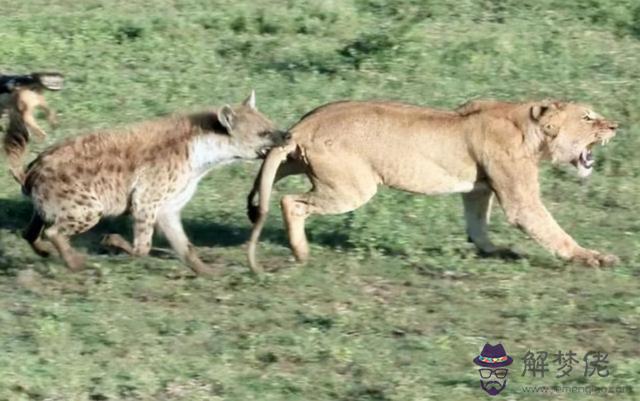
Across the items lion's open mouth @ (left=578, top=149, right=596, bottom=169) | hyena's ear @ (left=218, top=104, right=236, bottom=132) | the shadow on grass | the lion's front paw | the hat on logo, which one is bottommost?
the shadow on grass

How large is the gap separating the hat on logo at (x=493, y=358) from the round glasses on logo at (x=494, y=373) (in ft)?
0.18

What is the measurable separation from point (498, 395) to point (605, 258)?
2204mm

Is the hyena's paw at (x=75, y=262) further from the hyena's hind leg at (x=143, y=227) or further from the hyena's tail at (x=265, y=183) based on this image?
the hyena's tail at (x=265, y=183)

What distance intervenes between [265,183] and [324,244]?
23.4 inches

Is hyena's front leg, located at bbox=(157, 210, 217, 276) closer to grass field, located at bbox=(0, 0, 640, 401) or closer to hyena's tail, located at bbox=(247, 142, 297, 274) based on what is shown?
grass field, located at bbox=(0, 0, 640, 401)

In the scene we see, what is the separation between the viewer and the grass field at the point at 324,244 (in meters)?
7.34

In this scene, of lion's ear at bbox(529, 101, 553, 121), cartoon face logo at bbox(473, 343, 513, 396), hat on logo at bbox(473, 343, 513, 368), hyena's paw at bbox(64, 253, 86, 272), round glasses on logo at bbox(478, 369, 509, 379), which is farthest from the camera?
lion's ear at bbox(529, 101, 553, 121)

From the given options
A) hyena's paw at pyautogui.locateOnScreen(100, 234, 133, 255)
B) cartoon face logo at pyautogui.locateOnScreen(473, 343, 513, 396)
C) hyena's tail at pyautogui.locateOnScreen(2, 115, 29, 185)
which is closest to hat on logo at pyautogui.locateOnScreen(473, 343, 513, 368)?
cartoon face logo at pyautogui.locateOnScreen(473, 343, 513, 396)

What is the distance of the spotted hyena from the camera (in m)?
8.88

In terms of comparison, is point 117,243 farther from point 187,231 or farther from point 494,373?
point 494,373

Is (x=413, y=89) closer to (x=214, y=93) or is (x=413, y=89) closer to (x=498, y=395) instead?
(x=214, y=93)

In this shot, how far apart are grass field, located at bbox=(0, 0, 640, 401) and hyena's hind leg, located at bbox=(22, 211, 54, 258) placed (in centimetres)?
12

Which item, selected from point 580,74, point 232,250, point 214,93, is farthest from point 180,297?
point 580,74

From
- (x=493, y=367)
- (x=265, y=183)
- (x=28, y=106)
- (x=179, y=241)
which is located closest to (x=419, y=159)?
(x=265, y=183)
